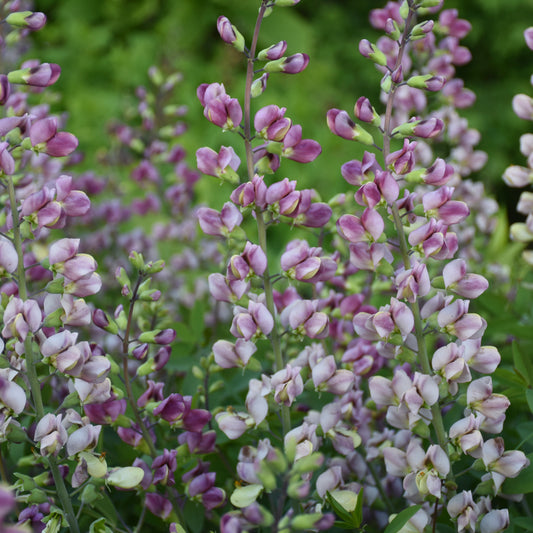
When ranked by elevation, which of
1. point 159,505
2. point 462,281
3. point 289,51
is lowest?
point 289,51

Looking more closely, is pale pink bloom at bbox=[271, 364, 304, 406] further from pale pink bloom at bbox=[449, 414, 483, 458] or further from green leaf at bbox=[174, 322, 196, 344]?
green leaf at bbox=[174, 322, 196, 344]

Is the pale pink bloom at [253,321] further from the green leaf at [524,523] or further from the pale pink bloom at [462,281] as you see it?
the green leaf at [524,523]

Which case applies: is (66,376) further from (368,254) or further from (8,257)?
(368,254)

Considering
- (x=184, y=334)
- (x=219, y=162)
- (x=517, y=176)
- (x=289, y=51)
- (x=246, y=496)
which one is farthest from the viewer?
(x=289, y=51)

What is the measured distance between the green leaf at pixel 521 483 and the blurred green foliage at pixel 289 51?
255 cm

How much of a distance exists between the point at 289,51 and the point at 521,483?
119 inches

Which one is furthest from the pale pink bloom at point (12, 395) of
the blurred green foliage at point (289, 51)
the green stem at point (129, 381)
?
the blurred green foliage at point (289, 51)

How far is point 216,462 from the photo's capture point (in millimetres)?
806

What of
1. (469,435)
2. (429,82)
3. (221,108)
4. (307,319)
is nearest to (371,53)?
(429,82)

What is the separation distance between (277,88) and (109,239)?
2766 mm

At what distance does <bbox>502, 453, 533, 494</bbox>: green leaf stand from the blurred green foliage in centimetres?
255

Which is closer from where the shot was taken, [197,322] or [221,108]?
[221,108]

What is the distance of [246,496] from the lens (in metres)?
0.53

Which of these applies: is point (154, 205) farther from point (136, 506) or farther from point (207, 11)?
point (207, 11)
